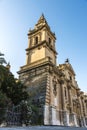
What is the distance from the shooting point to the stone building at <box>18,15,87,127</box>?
2079 cm

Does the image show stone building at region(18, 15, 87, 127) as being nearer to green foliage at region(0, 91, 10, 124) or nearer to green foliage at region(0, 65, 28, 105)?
green foliage at region(0, 65, 28, 105)

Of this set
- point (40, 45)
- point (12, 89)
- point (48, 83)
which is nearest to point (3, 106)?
point (12, 89)

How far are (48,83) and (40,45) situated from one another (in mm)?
9669

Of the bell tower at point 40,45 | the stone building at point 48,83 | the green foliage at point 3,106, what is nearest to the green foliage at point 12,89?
the green foliage at point 3,106

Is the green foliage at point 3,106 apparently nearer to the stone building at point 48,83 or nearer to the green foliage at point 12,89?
the green foliage at point 12,89

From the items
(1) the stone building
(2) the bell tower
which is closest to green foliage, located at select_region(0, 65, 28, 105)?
(1) the stone building

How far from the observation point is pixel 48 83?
22.0 metres

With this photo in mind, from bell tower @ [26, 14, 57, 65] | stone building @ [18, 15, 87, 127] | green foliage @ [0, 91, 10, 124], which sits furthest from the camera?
bell tower @ [26, 14, 57, 65]

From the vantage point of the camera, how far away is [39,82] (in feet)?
75.9

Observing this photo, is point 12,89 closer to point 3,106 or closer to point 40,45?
point 3,106

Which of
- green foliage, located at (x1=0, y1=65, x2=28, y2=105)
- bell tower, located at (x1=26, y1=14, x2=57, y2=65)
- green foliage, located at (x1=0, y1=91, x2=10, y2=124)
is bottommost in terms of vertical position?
green foliage, located at (x1=0, y1=91, x2=10, y2=124)

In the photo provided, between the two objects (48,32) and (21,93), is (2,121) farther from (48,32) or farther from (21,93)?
(48,32)

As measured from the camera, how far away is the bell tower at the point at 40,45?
91.5 feet

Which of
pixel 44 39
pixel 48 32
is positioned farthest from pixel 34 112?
pixel 48 32
